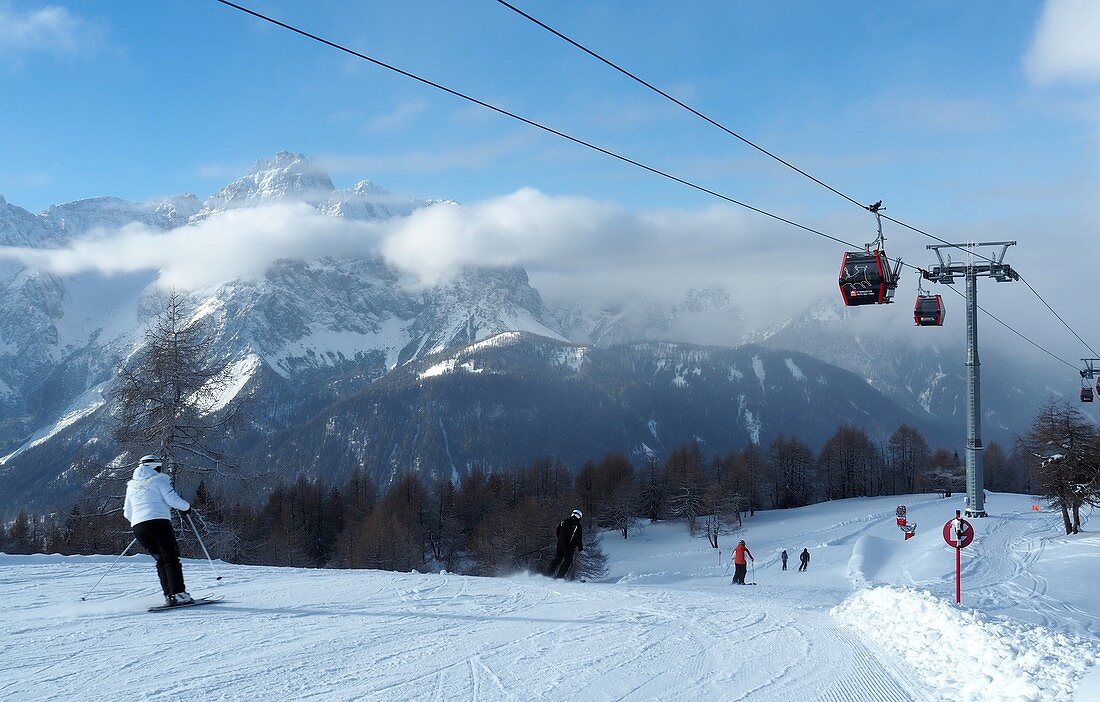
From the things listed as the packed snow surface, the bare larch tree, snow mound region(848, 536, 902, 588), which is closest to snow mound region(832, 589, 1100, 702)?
the packed snow surface

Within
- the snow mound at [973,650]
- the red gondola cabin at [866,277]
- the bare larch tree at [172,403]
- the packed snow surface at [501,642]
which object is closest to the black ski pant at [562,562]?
the packed snow surface at [501,642]

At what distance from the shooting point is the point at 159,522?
1045cm

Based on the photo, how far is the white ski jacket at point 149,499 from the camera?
34.1ft

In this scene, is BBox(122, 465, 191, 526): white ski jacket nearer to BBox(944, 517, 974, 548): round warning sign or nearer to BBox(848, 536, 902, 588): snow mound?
BBox(944, 517, 974, 548): round warning sign

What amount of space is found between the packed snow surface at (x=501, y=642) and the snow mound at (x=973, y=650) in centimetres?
3

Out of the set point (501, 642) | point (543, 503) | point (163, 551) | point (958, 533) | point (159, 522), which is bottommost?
point (543, 503)

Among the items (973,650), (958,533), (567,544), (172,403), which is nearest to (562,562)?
(567,544)

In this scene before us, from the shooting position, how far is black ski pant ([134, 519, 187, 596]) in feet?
33.7

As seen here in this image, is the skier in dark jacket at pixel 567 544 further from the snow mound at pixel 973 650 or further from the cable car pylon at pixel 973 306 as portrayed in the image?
the cable car pylon at pixel 973 306

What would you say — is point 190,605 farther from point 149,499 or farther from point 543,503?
point 543,503

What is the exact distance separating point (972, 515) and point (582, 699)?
2800 centimetres

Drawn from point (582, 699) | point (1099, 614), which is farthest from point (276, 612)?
point (1099, 614)

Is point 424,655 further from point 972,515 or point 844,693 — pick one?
point 972,515

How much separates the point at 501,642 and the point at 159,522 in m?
5.11
